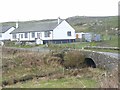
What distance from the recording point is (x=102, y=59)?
101 feet

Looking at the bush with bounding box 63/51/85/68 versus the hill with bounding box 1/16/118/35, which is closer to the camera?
the bush with bounding box 63/51/85/68

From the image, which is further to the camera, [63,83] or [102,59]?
[102,59]

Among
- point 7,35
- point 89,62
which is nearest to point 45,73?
point 89,62

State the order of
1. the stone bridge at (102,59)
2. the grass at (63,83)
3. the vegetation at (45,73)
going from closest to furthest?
1. the grass at (63,83)
2. the vegetation at (45,73)
3. the stone bridge at (102,59)

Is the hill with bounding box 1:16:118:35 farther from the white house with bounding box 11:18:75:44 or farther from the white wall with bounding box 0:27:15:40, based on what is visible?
the white house with bounding box 11:18:75:44

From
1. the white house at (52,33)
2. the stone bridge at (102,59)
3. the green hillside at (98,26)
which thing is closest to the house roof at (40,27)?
the white house at (52,33)

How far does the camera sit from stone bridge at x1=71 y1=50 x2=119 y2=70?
2745 centimetres

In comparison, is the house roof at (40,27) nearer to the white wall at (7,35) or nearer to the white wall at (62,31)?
the white wall at (62,31)

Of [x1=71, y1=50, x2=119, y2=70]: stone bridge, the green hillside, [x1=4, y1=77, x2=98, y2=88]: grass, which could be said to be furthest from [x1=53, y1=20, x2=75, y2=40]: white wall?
[x1=4, y1=77, x2=98, y2=88]: grass

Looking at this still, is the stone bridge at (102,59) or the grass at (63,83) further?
the stone bridge at (102,59)

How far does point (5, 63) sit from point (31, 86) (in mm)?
10873

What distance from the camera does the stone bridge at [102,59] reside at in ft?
90.1

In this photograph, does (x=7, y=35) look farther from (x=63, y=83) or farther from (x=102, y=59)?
(x=63, y=83)

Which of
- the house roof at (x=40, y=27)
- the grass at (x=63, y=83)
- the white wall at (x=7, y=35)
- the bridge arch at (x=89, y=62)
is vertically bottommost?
the grass at (x=63, y=83)
